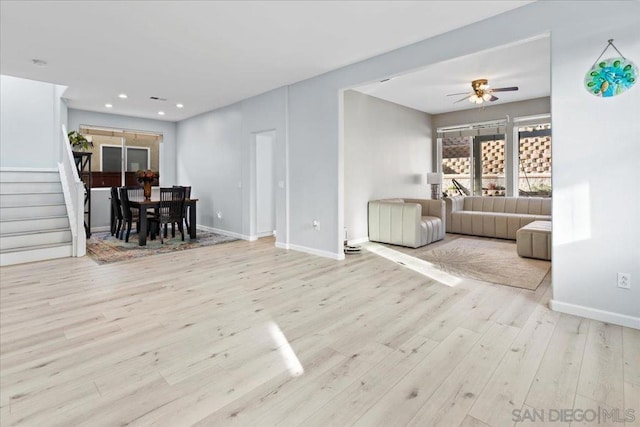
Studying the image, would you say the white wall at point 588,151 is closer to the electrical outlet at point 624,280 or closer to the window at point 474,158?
the electrical outlet at point 624,280

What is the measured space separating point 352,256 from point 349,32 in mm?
2915

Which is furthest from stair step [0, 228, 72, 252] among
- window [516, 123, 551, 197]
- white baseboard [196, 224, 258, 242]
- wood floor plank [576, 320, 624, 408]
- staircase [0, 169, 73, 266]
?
window [516, 123, 551, 197]

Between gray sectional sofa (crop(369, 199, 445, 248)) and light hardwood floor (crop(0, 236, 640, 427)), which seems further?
gray sectional sofa (crop(369, 199, 445, 248))

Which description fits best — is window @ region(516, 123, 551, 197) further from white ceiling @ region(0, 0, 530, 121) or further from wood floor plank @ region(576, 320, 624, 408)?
wood floor plank @ region(576, 320, 624, 408)

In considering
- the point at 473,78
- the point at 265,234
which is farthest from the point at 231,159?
the point at 473,78

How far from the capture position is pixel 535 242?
14.6 ft

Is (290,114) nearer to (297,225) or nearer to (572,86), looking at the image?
(297,225)

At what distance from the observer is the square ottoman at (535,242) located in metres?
4.39

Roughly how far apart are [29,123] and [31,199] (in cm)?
195

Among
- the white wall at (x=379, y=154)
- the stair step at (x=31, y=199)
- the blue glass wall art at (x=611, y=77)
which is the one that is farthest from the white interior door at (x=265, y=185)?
the blue glass wall art at (x=611, y=77)

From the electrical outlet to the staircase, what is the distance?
646cm

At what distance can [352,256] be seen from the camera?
490cm

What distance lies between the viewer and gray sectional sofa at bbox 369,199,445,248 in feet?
17.6

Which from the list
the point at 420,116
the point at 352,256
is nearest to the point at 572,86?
the point at 352,256
